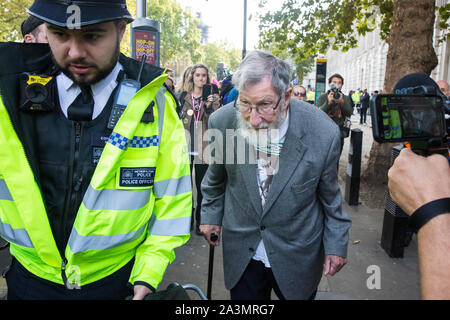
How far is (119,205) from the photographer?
1507mm

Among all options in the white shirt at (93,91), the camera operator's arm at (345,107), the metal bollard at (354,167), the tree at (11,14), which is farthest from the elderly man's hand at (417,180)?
the tree at (11,14)

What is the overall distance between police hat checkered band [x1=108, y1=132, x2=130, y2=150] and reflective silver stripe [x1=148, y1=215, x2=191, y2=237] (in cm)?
39

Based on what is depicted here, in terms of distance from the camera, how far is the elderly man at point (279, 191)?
211cm

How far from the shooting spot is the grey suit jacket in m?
2.12

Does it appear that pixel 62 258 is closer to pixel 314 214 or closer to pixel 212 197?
pixel 212 197

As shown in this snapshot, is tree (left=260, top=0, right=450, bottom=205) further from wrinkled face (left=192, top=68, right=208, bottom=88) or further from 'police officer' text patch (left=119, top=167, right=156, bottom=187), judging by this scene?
'police officer' text patch (left=119, top=167, right=156, bottom=187)

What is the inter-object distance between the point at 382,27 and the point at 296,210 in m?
8.73

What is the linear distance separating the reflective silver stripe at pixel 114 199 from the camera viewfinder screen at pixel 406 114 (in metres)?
1.00

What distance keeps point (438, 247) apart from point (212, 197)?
1.64 meters

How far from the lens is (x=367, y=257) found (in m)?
4.39

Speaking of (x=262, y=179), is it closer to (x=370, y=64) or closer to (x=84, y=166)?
(x=84, y=166)

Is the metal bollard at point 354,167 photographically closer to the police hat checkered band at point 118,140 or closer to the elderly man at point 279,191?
the elderly man at point 279,191

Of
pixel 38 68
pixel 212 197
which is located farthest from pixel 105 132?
pixel 212 197

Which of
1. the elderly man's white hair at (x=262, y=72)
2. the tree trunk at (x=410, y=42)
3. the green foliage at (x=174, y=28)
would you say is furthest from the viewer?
the green foliage at (x=174, y=28)
